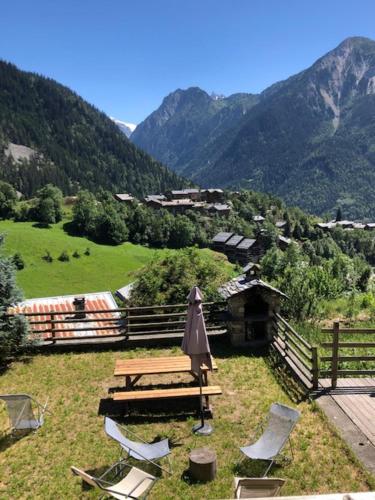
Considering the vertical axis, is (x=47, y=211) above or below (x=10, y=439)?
above

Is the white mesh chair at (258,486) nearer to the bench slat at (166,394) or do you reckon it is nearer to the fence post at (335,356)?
the bench slat at (166,394)

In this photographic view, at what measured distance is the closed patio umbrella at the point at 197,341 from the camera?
8.33 meters

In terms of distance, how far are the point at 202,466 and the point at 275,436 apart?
1.40 metres

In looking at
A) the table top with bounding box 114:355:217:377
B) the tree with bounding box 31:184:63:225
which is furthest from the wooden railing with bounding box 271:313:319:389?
the tree with bounding box 31:184:63:225

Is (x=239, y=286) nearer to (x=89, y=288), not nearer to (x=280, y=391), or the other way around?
(x=280, y=391)

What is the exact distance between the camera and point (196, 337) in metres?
8.34

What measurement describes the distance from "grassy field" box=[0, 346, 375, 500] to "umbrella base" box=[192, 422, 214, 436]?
0.33 feet

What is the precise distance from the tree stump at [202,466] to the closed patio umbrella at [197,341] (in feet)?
4.30

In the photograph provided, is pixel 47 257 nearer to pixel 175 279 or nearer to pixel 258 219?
pixel 175 279

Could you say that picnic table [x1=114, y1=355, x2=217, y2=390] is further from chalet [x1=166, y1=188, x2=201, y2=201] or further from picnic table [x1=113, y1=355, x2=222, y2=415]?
chalet [x1=166, y1=188, x2=201, y2=201]

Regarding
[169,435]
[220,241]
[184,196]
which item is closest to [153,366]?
[169,435]

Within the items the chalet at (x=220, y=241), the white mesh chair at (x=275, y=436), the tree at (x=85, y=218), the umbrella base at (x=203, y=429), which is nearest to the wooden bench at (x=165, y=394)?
the umbrella base at (x=203, y=429)

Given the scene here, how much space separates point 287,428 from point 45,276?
238 ft

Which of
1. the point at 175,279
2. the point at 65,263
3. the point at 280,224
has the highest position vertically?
the point at 175,279
